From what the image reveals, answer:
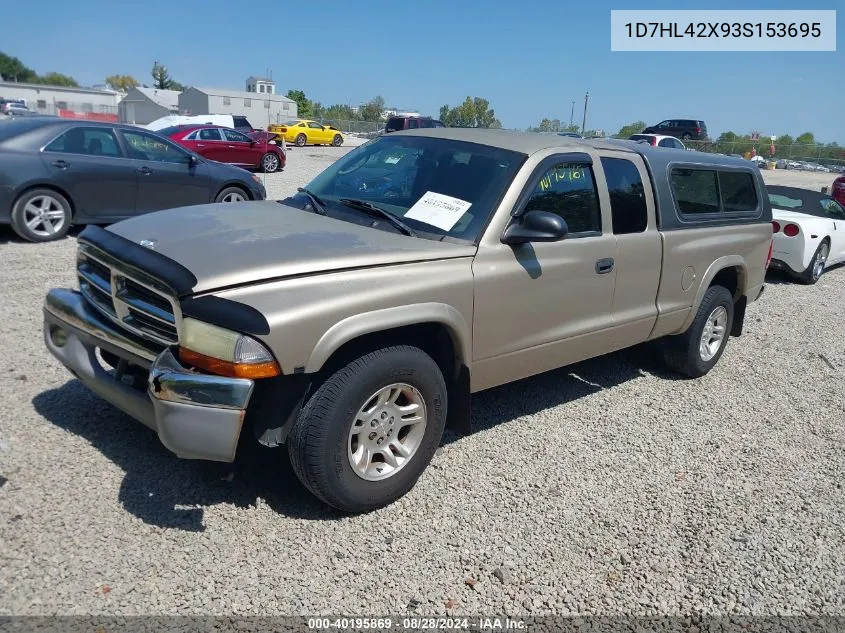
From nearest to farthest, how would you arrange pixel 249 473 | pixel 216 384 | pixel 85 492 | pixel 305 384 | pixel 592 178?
pixel 216 384 < pixel 305 384 < pixel 85 492 < pixel 249 473 < pixel 592 178

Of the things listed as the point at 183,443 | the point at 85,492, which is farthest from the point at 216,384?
the point at 85,492

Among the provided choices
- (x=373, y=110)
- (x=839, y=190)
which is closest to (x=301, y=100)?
(x=373, y=110)

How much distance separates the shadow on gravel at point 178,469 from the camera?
335cm

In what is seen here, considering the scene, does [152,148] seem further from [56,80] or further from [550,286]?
[56,80]

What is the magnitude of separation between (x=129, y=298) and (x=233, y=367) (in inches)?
31.7

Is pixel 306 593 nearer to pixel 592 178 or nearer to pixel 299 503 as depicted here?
pixel 299 503

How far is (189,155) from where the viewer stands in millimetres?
9758

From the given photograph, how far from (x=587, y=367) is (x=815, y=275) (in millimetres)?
6403

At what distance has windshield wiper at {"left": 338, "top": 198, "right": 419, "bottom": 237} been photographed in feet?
12.4

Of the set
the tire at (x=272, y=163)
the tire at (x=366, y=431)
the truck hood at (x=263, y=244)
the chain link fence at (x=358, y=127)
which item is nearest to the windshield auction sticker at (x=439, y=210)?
the truck hood at (x=263, y=244)

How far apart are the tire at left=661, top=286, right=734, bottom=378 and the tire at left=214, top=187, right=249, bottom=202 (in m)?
6.75

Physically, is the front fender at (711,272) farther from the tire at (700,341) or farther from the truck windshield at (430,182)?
the truck windshield at (430,182)

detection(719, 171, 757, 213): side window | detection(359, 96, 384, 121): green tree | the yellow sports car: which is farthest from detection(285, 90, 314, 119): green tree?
detection(719, 171, 757, 213): side window

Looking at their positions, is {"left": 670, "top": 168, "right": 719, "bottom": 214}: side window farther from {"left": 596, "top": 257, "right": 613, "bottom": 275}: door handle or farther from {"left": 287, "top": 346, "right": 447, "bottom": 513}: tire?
{"left": 287, "top": 346, "right": 447, "bottom": 513}: tire
